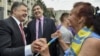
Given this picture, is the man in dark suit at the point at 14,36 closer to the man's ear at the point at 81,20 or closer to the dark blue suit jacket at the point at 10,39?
the dark blue suit jacket at the point at 10,39

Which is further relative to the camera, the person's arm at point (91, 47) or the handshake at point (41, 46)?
the handshake at point (41, 46)

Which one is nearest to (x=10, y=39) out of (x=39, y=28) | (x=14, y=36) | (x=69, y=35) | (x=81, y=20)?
(x=14, y=36)

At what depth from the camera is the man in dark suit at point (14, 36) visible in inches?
157

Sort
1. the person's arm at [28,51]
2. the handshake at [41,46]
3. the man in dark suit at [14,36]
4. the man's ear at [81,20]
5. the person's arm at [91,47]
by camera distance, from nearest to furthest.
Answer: the person's arm at [91,47]
the man's ear at [81,20]
the handshake at [41,46]
the person's arm at [28,51]
the man in dark suit at [14,36]

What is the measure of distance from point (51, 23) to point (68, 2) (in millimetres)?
3068

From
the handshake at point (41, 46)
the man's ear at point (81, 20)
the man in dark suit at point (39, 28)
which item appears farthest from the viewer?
the man in dark suit at point (39, 28)

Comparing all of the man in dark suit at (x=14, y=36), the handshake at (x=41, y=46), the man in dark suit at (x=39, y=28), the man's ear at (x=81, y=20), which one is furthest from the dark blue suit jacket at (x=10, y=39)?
the man in dark suit at (x=39, y=28)

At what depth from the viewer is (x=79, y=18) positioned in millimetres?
3279

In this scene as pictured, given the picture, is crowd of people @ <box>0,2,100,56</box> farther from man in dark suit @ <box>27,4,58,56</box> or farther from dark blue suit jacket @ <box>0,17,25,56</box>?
man in dark suit @ <box>27,4,58,56</box>

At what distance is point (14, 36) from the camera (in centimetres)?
462

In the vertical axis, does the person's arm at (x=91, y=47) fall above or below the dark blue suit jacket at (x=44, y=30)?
above

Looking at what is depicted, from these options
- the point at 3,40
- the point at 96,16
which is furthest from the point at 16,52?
the point at 96,16

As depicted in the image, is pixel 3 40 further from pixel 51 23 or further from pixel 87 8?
pixel 51 23

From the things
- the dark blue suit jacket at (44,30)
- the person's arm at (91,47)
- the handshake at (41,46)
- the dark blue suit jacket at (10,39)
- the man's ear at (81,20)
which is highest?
the man's ear at (81,20)
